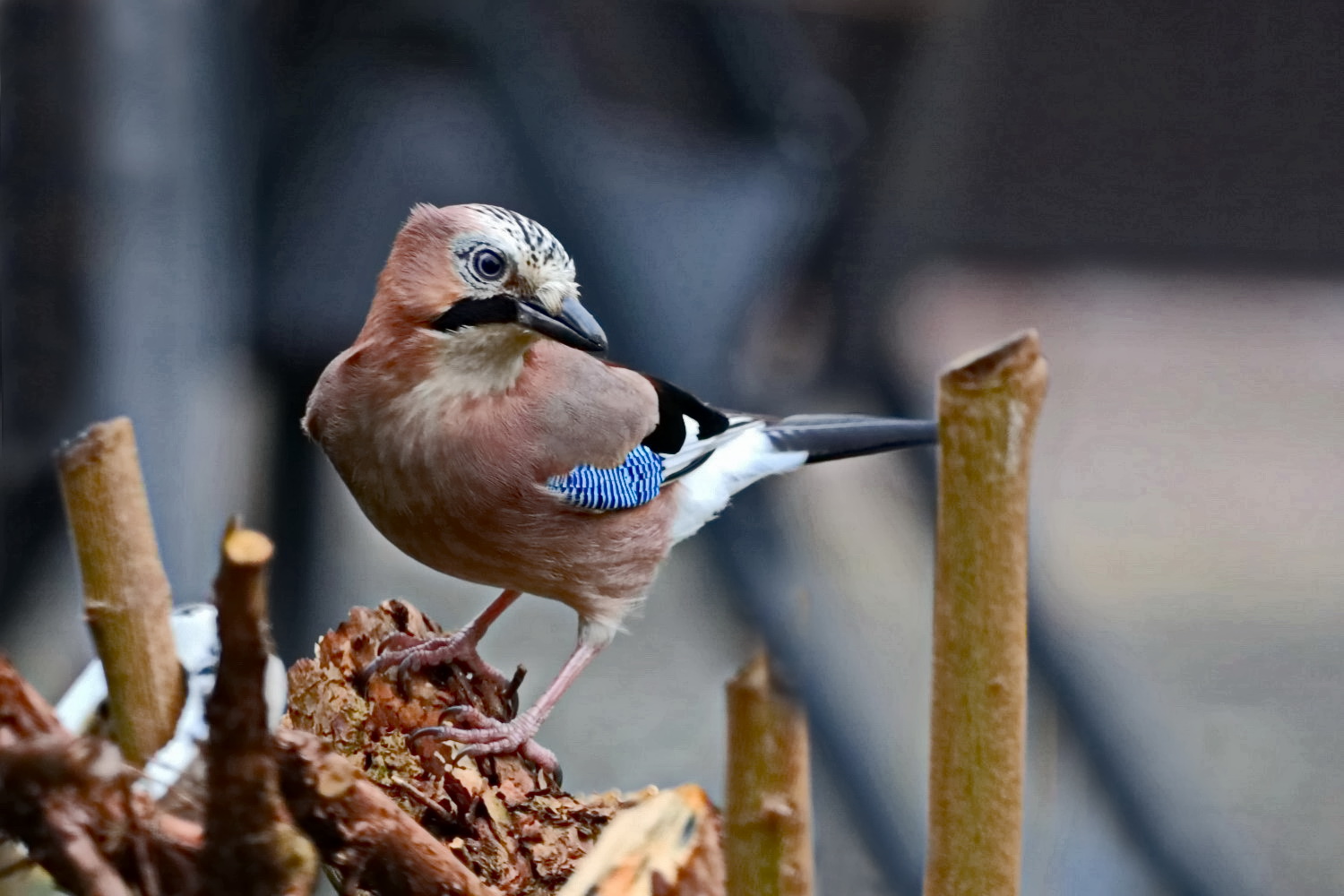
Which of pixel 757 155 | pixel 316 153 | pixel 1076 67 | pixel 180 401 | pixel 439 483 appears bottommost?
pixel 439 483

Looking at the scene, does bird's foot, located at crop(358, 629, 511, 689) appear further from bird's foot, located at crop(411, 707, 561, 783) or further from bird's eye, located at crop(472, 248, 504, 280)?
bird's eye, located at crop(472, 248, 504, 280)

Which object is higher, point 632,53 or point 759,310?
point 632,53

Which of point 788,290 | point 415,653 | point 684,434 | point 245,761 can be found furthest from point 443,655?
point 788,290

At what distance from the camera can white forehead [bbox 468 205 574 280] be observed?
60cm

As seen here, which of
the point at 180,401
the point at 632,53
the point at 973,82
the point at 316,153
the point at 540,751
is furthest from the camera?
the point at 973,82

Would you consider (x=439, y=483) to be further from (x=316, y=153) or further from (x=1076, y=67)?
(x=1076, y=67)

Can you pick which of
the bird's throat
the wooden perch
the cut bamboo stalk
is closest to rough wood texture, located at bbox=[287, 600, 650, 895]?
the wooden perch

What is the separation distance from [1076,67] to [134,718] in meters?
2.60

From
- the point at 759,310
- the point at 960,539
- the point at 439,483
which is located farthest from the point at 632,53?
the point at 960,539

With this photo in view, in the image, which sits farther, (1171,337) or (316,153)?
(1171,337)

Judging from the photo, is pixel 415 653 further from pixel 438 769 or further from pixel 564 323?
pixel 564 323

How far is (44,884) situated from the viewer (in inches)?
17.3

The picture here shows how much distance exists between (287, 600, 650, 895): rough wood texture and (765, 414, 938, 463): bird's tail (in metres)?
0.26

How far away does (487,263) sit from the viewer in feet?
2.03
